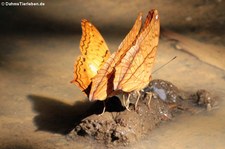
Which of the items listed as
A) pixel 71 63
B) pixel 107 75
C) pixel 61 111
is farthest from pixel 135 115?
pixel 71 63

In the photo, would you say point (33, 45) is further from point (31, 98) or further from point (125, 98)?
point (125, 98)

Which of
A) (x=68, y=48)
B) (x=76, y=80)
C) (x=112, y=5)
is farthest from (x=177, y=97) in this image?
(x=112, y=5)

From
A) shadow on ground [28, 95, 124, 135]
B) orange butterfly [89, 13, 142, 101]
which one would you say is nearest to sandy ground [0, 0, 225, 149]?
shadow on ground [28, 95, 124, 135]

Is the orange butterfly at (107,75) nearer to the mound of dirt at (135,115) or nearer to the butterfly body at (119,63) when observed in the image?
the butterfly body at (119,63)

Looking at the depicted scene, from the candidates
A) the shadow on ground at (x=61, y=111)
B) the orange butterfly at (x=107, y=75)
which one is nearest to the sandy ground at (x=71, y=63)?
the shadow on ground at (x=61, y=111)

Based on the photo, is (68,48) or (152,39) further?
(68,48)

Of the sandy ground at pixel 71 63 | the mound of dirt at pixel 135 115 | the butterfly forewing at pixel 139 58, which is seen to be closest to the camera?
the butterfly forewing at pixel 139 58
